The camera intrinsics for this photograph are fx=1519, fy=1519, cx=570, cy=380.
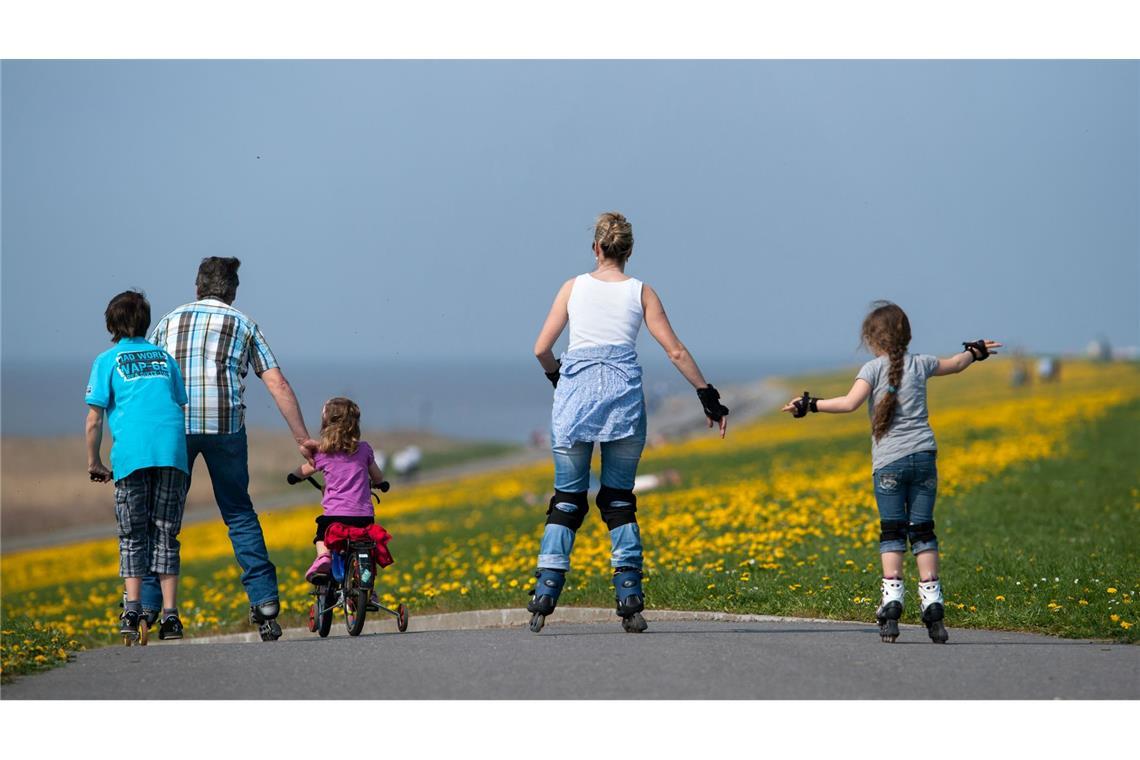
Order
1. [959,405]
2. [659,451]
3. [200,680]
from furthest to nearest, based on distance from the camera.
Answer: [959,405]
[659,451]
[200,680]

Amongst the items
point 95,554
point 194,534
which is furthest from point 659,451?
point 95,554

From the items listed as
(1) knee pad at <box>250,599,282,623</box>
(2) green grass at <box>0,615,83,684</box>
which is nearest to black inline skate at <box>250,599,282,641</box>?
(1) knee pad at <box>250,599,282,623</box>

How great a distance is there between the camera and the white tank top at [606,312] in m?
8.10

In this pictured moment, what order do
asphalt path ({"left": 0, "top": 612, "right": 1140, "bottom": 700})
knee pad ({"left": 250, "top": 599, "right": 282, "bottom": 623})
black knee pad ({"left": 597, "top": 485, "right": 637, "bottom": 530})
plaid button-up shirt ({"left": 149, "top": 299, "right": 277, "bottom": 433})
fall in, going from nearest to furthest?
1. asphalt path ({"left": 0, "top": 612, "right": 1140, "bottom": 700})
2. black knee pad ({"left": 597, "top": 485, "right": 637, "bottom": 530})
3. plaid button-up shirt ({"left": 149, "top": 299, "right": 277, "bottom": 433})
4. knee pad ({"left": 250, "top": 599, "right": 282, "bottom": 623})

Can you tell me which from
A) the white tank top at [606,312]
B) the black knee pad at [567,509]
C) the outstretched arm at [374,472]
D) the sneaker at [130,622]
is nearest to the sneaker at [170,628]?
the sneaker at [130,622]

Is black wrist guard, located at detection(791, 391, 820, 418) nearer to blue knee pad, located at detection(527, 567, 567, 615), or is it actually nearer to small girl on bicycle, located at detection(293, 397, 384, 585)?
blue knee pad, located at detection(527, 567, 567, 615)

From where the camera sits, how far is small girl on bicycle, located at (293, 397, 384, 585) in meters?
8.69

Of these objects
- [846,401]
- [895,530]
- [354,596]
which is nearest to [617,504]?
[846,401]

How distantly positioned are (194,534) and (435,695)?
2292 centimetres

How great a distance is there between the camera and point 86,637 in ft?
41.8

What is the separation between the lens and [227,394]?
28.3ft

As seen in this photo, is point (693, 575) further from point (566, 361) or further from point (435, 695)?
point (435, 695)

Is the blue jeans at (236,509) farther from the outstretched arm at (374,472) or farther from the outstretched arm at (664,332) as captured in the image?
the outstretched arm at (664,332)

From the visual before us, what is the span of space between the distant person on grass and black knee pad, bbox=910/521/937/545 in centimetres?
336
